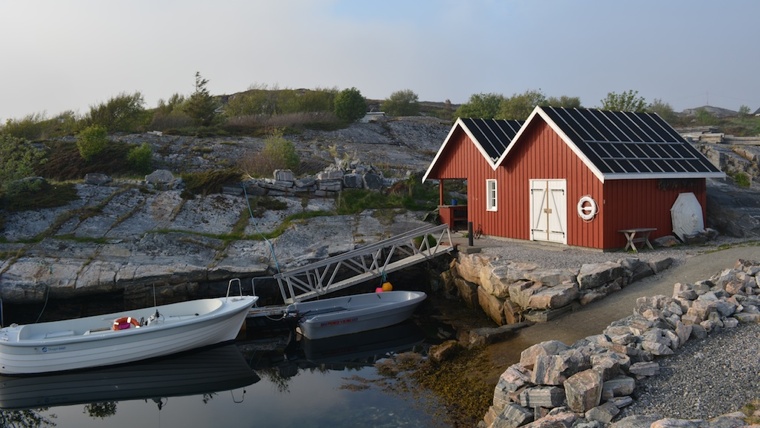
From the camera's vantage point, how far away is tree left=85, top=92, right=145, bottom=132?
38109 mm

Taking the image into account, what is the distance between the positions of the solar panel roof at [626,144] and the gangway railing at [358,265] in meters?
4.87

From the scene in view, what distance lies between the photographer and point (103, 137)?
98.0 feet

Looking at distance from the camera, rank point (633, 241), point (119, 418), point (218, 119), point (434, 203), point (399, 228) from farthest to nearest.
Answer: point (218, 119) → point (434, 203) → point (399, 228) → point (633, 241) → point (119, 418)

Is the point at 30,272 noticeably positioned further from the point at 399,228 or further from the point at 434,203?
the point at 434,203

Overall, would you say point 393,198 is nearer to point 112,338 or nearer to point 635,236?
point 635,236

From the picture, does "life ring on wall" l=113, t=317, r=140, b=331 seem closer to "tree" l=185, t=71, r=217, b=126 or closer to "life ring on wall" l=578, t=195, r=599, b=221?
"life ring on wall" l=578, t=195, r=599, b=221

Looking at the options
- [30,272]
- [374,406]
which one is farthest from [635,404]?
[30,272]

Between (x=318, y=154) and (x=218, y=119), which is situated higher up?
(x=218, y=119)

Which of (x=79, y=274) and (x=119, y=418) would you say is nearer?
(x=119, y=418)

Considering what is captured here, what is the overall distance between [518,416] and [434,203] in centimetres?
1735

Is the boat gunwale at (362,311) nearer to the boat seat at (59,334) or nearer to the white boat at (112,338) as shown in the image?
the white boat at (112,338)

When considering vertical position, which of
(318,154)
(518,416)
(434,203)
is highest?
(318,154)

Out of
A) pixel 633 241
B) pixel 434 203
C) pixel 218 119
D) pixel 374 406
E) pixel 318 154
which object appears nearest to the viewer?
pixel 374 406

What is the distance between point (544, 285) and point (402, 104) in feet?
162
